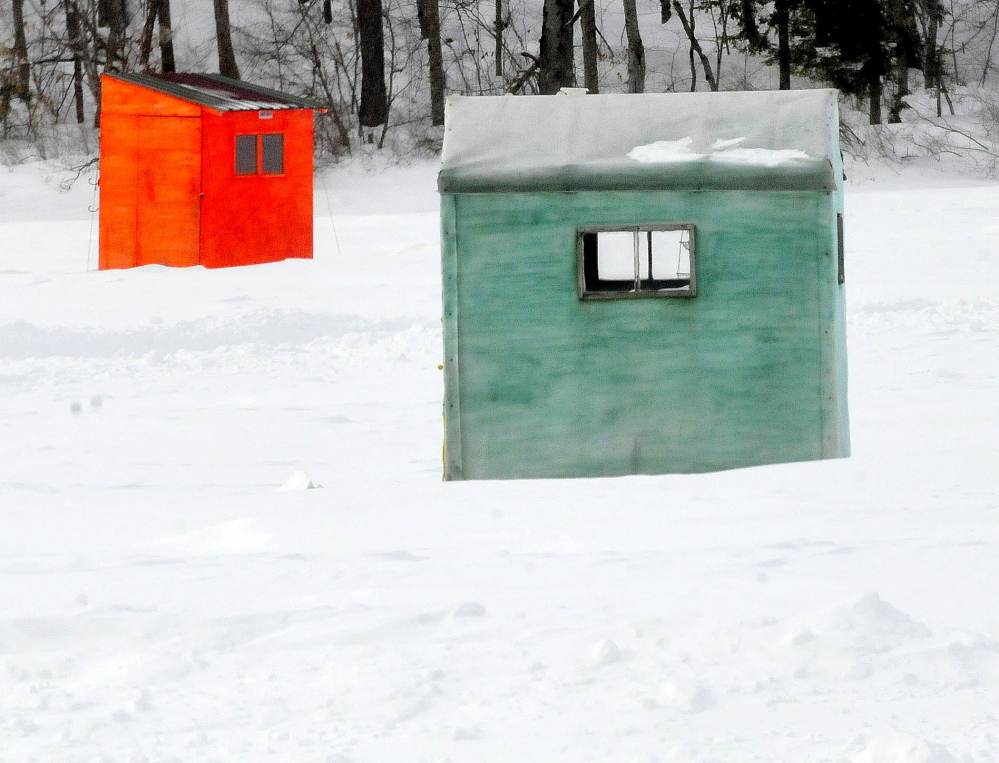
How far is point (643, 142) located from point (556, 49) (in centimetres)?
1135

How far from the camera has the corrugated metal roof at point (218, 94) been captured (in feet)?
50.5

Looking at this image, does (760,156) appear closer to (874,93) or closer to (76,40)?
(874,93)

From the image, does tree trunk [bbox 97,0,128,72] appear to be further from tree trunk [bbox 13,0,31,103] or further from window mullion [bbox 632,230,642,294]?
window mullion [bbox 632,230,642,294]

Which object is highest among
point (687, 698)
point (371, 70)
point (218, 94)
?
point (371, 70)

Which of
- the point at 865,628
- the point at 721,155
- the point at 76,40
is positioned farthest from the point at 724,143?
the point at 76,40

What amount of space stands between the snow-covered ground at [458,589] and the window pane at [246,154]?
6.12m

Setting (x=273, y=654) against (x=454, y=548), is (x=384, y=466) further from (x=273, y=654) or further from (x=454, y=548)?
(x=273, y=654)

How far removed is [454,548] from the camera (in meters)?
5.28

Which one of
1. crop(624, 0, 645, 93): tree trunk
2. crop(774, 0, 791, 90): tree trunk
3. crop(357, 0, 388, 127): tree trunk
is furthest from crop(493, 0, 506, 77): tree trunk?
crop(624, 0, 645, 93): tree trunk

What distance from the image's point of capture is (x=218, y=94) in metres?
15.9

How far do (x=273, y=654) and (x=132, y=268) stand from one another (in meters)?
12.0

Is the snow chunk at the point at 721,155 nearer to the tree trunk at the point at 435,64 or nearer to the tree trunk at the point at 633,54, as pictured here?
the tree trunk at the point at 633,54

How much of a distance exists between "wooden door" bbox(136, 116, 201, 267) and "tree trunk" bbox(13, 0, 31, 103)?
1145cm

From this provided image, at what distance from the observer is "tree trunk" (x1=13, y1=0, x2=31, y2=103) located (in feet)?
87.6
